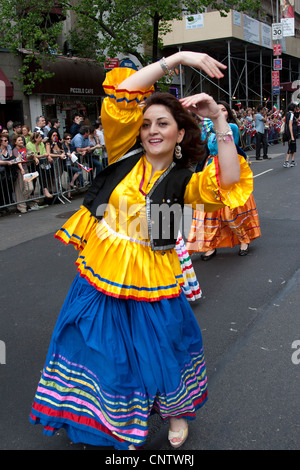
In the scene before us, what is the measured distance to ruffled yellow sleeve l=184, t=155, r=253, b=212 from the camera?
7.87 ft

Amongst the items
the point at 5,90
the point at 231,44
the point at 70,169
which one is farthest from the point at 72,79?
the point at 231,44

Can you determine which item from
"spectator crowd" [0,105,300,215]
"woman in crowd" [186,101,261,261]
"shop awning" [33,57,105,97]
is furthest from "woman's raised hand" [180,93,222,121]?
"shop awning" [33,57,105,97]

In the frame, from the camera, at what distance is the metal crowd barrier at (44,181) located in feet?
31.8

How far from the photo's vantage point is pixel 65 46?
729 inches

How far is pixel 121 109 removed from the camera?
237 cm

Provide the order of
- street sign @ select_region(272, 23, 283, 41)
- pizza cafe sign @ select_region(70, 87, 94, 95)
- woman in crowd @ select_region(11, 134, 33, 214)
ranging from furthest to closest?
street sign @ select_region(272, 23, 283, 41) < pizza cafe sign @ select_region(70, 87, 94, 95) < woman in crowd @ select_region(11, 134, 33, 214)

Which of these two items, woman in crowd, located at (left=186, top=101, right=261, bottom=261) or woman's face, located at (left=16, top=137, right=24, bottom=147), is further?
woman's face, located at (left=16, top=137, right=24, bottom=147)

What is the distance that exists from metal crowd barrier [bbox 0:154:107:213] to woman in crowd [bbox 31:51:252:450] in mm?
7438

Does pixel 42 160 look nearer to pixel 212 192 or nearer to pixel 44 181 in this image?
pixel 44 181

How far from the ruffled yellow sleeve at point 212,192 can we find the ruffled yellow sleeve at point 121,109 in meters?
0.40

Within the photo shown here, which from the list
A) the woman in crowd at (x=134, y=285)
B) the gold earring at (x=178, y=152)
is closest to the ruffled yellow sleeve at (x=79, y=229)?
the woman in crowd at (x=134, y=285)

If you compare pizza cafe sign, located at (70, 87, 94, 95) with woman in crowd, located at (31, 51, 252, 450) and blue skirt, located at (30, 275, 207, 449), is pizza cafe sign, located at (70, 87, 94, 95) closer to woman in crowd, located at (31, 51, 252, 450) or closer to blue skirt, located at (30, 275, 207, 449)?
woman in crowd, located at (31, 51, 252, 450)
